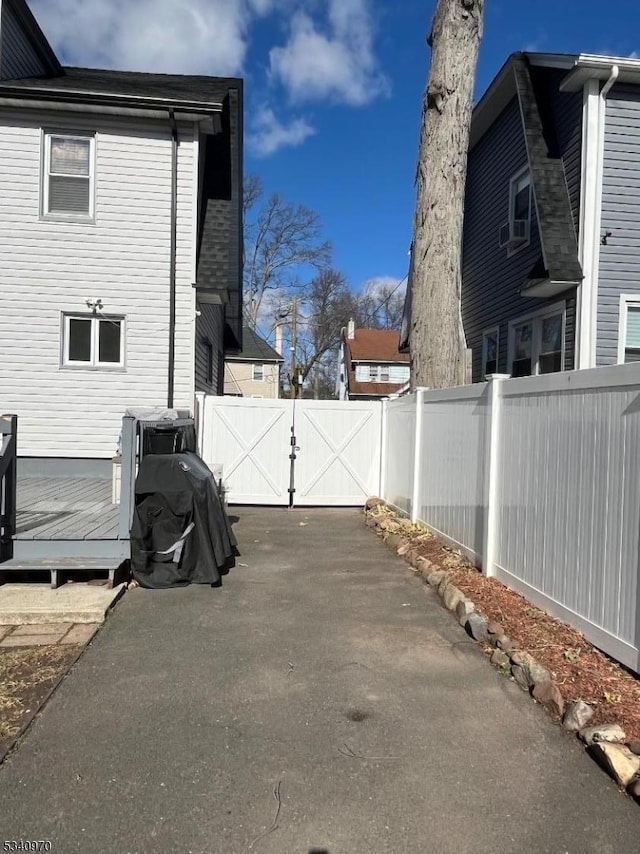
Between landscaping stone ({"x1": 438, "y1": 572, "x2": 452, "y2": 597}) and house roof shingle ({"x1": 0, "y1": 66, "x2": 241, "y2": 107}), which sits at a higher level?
house roof shingle ({"x1": 0, "y1": 66, "x2": 241, "y2": 107})

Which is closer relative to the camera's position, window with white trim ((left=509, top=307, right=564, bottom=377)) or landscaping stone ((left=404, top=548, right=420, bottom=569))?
landscaping stone ((left=404, top=548, right=420, bottom=569))

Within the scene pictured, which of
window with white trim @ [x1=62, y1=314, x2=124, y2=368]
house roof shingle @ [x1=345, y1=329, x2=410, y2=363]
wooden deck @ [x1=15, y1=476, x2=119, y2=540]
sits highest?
house roof shingle @ [x1=345, y1=329, x2=410, y2=363]

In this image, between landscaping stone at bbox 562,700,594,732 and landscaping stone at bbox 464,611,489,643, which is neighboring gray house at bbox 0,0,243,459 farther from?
landscaping stone at bbox 562,700,594,732

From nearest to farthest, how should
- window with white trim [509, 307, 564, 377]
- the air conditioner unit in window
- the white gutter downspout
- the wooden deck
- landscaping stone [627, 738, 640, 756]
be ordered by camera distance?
landscaping stone [627, 738, 640, 756] → the wooden deck → the white gutter downspout → window with white trim [509, 307, 564, 377] → the air conditioner unit in window

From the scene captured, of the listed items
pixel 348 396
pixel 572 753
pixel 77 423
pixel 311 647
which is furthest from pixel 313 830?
pixel 348 396

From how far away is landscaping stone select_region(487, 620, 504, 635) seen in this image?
423 cm

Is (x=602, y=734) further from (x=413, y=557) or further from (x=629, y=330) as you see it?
(x=629, y=330)

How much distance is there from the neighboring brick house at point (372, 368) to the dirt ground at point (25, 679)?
126 feet

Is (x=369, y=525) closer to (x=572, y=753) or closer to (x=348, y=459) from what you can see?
(x=348, y=459)

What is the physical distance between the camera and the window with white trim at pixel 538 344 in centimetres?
1031

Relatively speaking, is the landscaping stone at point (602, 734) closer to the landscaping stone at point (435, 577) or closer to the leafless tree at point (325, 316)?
the landscaping stone at point (435, 577)

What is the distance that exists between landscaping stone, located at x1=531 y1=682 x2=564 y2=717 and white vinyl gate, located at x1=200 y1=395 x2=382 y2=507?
23.3 ft

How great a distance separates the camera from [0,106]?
386 inches

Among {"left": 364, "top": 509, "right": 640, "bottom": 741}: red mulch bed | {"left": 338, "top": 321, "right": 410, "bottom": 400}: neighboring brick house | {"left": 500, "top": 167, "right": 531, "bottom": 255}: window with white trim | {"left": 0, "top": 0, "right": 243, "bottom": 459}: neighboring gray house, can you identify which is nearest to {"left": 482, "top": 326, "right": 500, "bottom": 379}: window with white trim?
{"left": 500, "top": 167, "right": 531, "bottom": 255}: window with white trim
